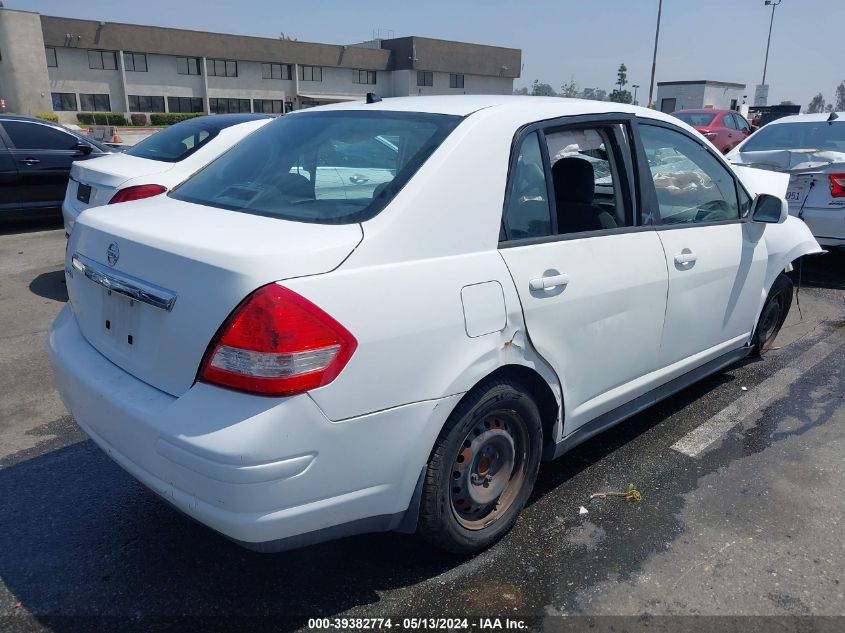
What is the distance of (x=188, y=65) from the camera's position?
180 feet

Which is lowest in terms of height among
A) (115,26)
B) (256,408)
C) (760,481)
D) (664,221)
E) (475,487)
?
(760,481)

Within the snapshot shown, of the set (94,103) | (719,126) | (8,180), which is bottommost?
(8,180)

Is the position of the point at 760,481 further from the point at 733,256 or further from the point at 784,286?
the point at 784,286

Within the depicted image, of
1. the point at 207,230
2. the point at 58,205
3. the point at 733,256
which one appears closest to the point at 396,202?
the point at 207,230

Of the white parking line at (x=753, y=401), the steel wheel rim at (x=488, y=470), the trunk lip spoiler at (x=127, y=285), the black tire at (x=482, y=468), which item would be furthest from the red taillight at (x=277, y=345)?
the white parking line at (x=753, y=401)

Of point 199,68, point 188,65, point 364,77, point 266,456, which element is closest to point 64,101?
point 188,65

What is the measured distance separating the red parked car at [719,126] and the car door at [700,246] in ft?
46.1

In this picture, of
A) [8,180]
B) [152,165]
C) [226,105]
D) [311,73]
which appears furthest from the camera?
[311,73]

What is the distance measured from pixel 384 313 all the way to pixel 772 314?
3932 millimetres

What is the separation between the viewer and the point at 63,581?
2.60 meters

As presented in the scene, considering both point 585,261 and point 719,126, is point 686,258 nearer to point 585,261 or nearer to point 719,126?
point 585,261

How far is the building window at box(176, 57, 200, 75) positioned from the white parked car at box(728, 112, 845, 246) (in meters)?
54.4

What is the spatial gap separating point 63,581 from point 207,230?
147 cm

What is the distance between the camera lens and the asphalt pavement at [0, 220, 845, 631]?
2.50m
